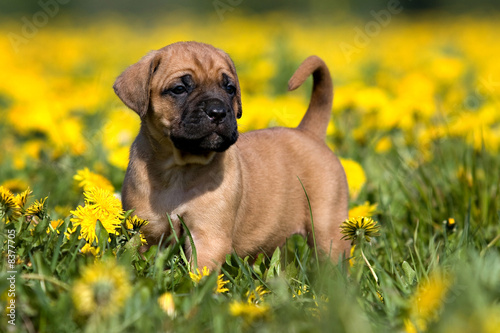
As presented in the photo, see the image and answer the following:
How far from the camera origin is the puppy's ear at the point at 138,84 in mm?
3525

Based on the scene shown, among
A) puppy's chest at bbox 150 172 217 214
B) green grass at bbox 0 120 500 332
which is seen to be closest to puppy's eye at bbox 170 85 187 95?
puppy's chest at bbox 150 172 217 214

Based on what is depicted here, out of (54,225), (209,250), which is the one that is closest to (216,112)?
(209,250)

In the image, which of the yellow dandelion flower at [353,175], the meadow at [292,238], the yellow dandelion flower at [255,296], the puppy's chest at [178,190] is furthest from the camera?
the yellow dandelion flower at [353,175]

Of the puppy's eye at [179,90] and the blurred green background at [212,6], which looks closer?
the puppy's eye at [179,90]

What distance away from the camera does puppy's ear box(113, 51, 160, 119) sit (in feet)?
11.6

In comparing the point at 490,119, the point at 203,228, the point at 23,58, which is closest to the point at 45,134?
the point at 203,228

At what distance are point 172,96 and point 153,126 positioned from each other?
0.19m

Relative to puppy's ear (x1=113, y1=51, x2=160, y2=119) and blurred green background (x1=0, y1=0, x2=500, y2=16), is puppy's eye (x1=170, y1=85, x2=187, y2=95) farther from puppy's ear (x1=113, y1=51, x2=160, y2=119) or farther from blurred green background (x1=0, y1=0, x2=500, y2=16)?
blurred green background (x1=0, y1=0, x2=500, y2=16)

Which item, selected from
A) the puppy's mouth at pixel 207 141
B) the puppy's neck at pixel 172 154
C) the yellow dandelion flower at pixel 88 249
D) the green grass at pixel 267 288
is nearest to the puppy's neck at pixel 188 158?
the puppy's neck at pixel 172 154

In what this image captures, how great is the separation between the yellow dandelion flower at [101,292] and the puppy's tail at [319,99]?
232cm

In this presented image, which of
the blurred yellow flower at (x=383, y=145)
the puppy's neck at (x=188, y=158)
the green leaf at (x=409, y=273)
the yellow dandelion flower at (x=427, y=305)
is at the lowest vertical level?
the blurred yellow flower at (x=383, y=145)

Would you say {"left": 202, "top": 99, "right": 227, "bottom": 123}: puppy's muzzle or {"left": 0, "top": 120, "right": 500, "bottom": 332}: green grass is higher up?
{"left": 202, "top": 99, "right": 227, "bottom": 123}: puppy's muzzle

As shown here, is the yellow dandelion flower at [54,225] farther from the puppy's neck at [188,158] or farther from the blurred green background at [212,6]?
the blurred green background at [212,6]

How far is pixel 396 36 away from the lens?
49.8 feet
